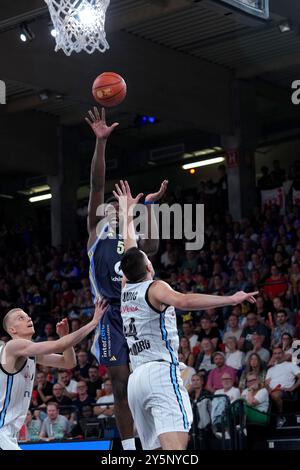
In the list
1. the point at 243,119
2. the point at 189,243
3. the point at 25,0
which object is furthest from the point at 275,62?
the point at 25,0

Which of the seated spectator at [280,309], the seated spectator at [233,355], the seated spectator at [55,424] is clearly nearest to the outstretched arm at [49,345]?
the seated spectator at [233,355]

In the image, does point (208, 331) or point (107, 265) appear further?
point (208, 331)

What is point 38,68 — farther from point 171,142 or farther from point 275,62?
point 171,142

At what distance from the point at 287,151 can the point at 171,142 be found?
3.29 m

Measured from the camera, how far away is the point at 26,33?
595 inches

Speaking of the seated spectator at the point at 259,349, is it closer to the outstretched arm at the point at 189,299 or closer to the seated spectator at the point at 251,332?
the seated spectator at the point at 251,332

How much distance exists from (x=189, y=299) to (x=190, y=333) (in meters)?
8.66

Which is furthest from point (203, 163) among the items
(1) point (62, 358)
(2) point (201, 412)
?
(1) point (62, 358)

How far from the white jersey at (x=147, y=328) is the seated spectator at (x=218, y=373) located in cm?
604

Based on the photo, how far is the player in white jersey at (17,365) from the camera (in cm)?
673

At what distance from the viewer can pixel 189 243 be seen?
61.8 ft

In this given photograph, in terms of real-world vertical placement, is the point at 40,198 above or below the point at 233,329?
above

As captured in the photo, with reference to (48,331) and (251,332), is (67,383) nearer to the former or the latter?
(48,331)
